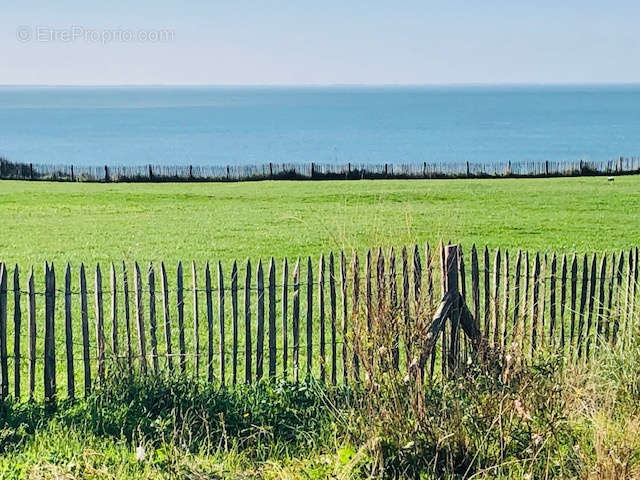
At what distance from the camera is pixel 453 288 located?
7.91 metres

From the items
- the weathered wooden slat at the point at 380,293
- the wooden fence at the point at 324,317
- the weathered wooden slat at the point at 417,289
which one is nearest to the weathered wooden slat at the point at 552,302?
the wooden fence at the point at 324,317

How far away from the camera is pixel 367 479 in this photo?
6.25 meters

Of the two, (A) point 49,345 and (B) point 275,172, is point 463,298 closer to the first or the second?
(A) point 49,345

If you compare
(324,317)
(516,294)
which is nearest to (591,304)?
(516,294)

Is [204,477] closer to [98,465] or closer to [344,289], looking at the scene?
[98,465]

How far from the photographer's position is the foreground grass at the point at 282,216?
800 inches

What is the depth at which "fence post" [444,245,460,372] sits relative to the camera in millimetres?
7898

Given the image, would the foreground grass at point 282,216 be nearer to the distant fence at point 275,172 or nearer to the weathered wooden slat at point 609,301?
the weathered wooden slat at point 609,301

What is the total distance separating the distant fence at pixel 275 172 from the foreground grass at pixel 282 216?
15.4ft

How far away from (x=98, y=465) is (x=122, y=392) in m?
1.42

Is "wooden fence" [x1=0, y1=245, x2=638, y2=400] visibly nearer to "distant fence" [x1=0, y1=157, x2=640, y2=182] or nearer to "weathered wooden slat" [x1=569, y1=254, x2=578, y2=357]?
"weathered wooden slat" [x1=569, y1=254, x2=578, y2=357]

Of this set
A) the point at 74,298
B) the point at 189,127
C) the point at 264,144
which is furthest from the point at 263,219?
the point at 189,127

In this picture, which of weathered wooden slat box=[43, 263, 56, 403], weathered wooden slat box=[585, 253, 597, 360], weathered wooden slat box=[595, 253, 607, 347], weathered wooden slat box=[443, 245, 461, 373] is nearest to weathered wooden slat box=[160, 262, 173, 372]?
weathered wooden slat box=[43, 263, 56, 403]

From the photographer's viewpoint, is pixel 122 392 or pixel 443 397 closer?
pixel 443 397
